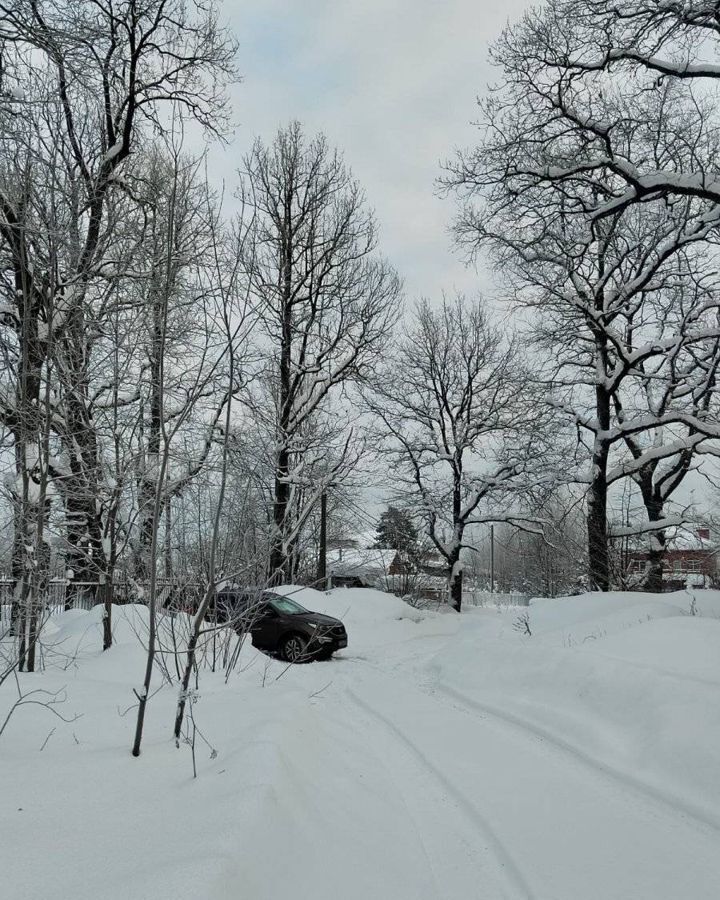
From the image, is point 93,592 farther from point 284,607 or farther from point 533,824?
point 533,824

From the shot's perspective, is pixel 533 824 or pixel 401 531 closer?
pixel 533 824

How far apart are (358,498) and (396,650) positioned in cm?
735

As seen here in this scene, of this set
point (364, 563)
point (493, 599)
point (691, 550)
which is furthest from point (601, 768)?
point (493, 599)

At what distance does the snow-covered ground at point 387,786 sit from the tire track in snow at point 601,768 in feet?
0.06

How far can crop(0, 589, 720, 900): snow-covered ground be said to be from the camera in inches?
100.0

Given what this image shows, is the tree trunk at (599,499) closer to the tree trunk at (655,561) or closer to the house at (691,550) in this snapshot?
the house at (691,550)

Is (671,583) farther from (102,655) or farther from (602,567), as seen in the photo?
(102,655)

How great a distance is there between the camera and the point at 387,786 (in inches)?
173

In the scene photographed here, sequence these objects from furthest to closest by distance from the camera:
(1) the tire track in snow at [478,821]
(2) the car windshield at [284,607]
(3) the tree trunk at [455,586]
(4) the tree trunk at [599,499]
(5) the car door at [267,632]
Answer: (3) the tree trunk at [455,586], (4) the tree trunk at [599,499], (2) the car windshield at [284,607], (5) the car door at [267,632], (1) the tire track in snow at [478,821]

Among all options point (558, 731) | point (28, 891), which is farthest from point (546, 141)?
point (28, 891)

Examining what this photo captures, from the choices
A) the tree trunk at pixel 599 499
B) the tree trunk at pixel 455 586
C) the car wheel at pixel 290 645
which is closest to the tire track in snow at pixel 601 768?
the car wheel at pixel 290 645

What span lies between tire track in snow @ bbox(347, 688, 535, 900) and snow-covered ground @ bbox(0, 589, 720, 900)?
0.02 metres

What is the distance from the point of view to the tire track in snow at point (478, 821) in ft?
10.1

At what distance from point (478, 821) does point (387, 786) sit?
2.55ft
